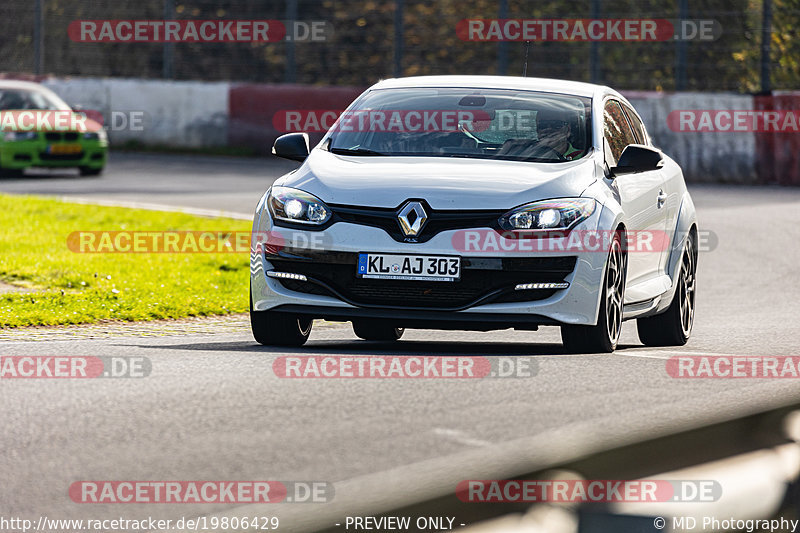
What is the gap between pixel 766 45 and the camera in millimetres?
23906

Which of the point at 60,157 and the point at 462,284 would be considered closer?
the point at 462,284

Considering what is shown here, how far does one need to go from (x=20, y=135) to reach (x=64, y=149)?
767mm

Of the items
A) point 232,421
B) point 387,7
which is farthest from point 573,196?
point 387,7

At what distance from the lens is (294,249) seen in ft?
25.5

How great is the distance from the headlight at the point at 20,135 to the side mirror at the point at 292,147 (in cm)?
1592

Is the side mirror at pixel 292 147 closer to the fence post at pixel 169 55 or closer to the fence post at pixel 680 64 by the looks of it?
the fence post at pixel 680 64

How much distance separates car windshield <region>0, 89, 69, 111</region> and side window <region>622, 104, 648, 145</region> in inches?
640

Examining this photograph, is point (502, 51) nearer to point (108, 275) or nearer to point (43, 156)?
point (43, 156)

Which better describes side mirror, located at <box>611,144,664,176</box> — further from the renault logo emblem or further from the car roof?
the renault logo emblem

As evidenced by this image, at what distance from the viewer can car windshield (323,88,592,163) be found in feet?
27.8

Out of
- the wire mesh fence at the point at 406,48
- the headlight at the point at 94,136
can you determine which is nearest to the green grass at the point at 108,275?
the headlight at the point at 94,136

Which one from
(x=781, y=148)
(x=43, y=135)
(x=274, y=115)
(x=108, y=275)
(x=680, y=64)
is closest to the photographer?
(x=108, y=275)

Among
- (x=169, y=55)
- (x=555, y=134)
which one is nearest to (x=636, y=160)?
(x=555, y=134)

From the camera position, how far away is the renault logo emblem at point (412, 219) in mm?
7516
